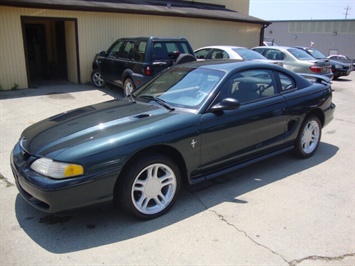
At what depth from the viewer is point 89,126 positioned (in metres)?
3.54

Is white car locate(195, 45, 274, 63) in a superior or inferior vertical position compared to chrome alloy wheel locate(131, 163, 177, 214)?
superior

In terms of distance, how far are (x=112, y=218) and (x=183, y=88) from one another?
179 centimetres

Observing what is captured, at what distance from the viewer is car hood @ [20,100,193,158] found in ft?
10.6

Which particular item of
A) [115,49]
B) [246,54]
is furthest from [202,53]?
[115,49]

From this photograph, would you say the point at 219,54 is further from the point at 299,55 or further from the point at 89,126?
the point at 89,126

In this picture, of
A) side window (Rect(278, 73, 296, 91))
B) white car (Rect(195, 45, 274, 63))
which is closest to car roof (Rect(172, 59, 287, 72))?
side window (Rect(278, 73, 296, 91))

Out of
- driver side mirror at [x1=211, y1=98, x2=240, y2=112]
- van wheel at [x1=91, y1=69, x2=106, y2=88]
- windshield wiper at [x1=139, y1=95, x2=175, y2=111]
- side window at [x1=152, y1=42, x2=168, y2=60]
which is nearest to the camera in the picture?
driver side mirror at [x1=211, y1=98, x2=240, y2=112]

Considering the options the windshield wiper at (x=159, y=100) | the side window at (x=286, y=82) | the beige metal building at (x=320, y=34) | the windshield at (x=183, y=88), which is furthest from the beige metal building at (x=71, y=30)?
the beige metal building at (x=320, y=34)

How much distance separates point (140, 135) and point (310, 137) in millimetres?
3062

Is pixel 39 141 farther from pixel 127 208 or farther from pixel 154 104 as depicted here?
pixel 154 104

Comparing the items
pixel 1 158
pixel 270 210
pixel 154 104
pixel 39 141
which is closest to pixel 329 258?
pixel 270 210

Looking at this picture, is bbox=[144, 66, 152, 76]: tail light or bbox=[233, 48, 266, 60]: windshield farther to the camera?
bbox=[233, 48, 266, 60]: windshield

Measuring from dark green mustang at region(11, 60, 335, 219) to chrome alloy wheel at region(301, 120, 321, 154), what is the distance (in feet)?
0.07

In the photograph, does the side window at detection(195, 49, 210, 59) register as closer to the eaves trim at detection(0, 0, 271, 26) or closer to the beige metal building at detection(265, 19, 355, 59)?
the eaves trim at detection(0, 0, 271, 26)
